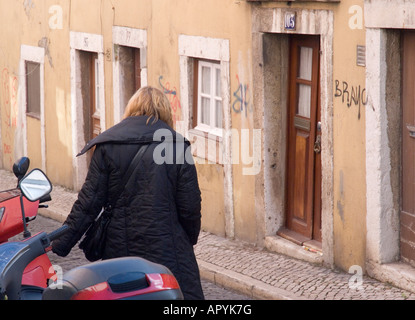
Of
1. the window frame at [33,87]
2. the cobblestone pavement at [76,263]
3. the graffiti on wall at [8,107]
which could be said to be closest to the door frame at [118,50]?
the cobblestone pavement at [76,263]

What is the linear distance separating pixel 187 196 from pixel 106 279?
1960 mm

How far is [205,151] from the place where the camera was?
11781 mm

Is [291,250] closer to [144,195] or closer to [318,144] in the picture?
[318,144]

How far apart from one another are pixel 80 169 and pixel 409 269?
24.8 ft

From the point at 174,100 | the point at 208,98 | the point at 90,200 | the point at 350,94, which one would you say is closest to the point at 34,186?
the point at 90,200

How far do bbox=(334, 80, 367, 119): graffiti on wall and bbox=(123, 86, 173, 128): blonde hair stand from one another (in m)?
3.27

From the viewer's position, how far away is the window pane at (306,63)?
10189mm

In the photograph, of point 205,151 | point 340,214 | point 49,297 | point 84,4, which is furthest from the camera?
point 84,4

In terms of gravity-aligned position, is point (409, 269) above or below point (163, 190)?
below

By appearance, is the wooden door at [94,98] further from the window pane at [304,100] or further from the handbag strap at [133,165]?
the handbag strap at [133,165]

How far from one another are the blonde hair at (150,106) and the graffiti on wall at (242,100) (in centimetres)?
462

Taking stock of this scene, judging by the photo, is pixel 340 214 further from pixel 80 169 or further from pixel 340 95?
pixel 80 169

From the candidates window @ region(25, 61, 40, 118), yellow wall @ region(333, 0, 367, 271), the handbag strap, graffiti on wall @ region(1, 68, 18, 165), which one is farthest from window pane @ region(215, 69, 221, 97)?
graffiti on wall @ region(1, 68, 18, 165)
